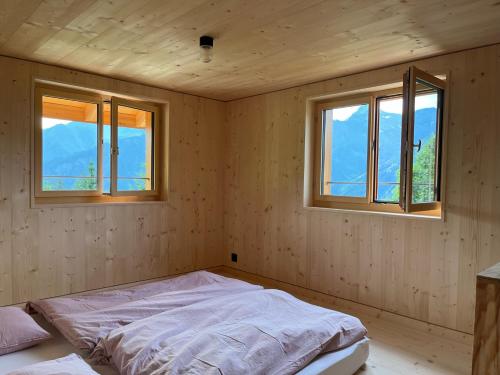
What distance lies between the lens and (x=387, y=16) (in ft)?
7.57

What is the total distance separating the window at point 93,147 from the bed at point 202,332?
1.49 meters

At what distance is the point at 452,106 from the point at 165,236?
10.9 ft

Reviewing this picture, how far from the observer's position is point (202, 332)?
78.0 inches

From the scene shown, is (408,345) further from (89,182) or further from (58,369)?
(89,182)

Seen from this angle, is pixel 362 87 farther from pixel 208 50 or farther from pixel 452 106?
pixel 208 50

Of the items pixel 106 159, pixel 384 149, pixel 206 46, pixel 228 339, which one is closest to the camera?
pixel 228 339

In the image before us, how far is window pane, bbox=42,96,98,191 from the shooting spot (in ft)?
11.7

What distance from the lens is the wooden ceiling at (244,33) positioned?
7.28 feet

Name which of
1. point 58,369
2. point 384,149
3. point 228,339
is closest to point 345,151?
point 384,149

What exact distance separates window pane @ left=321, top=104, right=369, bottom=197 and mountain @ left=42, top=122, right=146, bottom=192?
2.23 metres

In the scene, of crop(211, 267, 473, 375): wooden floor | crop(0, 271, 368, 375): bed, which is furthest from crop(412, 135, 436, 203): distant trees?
crop(0, 271, 368, 375): bed

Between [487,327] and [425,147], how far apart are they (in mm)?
2589

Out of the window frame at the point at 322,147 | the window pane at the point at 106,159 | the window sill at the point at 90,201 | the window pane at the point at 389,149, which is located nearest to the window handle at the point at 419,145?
the window pane at the point at 389,149

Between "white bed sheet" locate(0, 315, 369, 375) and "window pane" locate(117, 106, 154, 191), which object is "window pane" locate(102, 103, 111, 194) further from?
"white bed sheet" locate(0, 315, 369, 375)
